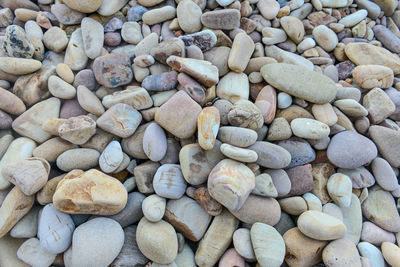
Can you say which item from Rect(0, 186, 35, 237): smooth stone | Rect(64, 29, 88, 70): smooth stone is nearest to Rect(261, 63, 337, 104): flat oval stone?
Rect(64, 29, 88, 70): smooth stone

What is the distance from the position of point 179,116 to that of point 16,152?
0.65m

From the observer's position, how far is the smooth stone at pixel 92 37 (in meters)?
1.22

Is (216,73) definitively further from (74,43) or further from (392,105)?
(392,105)

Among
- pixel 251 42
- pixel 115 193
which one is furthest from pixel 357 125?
pixel 115 193

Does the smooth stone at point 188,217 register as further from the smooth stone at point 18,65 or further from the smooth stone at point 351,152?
the smooth stone at point 18,65

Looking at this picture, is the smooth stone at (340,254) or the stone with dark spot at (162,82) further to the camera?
the stone with dark spot at (162,82)

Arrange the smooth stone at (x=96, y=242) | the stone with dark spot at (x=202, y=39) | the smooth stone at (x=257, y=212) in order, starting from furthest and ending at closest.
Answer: the stone with dark spot at (x=202, y=39) → the smooth stone at (x=257, y=212) → the smooth stone at (x=96, y=242)

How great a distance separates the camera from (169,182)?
3.27ft

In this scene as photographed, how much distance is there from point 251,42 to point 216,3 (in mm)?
284

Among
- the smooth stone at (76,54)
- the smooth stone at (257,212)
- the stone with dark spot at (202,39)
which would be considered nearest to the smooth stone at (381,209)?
the smooth stone at (257,212)

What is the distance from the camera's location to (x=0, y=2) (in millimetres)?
1377

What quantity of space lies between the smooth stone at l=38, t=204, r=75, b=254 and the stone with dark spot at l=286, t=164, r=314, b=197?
827 millimetres

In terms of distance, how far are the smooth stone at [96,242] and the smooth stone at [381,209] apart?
0.98 metres

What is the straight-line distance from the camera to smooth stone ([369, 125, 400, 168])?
3.78 feet
